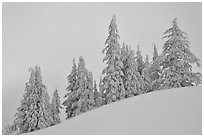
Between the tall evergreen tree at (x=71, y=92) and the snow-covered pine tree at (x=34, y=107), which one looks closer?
the snow-covered pine tree at (x=34, y=107)

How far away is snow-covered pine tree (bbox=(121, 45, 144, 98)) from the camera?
88.7 feet

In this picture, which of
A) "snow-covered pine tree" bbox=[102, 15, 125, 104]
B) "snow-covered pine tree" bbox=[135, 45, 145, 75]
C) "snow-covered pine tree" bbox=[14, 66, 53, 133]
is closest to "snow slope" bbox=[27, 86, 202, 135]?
"snow-covered pine tree" bbox=[102, 15, 125, 104]

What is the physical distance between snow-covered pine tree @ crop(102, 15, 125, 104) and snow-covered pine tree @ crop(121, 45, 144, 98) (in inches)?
41.5

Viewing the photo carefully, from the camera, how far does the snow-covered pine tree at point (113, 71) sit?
83.7ft

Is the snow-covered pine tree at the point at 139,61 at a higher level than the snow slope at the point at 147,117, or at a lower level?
higher

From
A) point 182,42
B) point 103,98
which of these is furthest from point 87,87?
point 182,42

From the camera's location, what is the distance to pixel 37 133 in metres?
8.23

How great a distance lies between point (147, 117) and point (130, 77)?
19569 millimetres

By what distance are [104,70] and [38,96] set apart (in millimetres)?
8060

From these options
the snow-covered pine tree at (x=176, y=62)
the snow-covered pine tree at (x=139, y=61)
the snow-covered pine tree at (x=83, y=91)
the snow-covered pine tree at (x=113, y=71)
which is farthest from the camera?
the snow-covered pine tree at (x=139, y=61)

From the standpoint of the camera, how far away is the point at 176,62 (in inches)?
848

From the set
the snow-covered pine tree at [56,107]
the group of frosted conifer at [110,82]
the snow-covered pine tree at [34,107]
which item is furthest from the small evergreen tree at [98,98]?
the snow-covered pine tree at [56,107]

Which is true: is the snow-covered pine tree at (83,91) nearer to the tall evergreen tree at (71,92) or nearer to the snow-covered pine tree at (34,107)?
the tall evergreen tree at (71,92)

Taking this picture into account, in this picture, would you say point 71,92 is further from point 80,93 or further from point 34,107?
point 34,107
